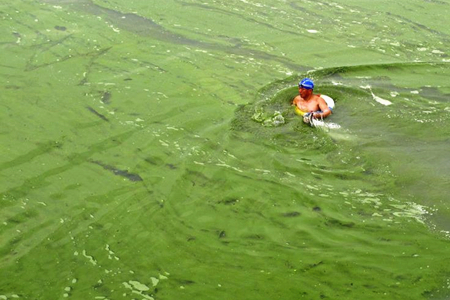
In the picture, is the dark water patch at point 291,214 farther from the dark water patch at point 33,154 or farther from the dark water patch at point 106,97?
the dark water patch at point 106,97

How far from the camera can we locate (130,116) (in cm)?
597

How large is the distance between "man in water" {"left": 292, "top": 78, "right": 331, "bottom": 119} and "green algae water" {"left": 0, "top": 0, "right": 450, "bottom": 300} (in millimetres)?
169

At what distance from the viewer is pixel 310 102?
620cm

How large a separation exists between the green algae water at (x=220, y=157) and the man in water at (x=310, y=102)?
169 millimetres

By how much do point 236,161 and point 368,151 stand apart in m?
1.39

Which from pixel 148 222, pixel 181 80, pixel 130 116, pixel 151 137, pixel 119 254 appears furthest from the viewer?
pixel 181 80

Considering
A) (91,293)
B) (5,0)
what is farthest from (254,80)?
(5,0)

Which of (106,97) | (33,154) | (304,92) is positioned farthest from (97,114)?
(304,92)

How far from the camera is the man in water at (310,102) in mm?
6105

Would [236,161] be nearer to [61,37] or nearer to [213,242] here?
[213,242]

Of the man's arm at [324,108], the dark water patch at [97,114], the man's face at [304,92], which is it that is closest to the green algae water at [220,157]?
the dark water patch at [97,114]

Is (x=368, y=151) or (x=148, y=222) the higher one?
(x=368, y=151)

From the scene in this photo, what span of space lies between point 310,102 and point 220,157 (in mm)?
1516

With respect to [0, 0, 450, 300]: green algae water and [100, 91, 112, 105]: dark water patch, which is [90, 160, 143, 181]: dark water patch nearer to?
[0, 0, 450, 300]: green algae water
